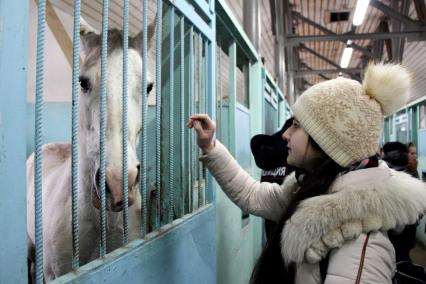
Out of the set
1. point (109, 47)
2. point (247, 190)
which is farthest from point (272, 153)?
point (109, 47)

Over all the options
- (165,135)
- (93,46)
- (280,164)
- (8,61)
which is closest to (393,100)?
(165,135)

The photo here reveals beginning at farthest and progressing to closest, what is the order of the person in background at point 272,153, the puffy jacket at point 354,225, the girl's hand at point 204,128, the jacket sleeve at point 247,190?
1. the person in background at point 272,153
2. the jacket sleeve at point 247,190
3. the girl's hand at point 204,128
4. the puffy jacket at point 354,225

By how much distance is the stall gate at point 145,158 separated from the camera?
0.62m

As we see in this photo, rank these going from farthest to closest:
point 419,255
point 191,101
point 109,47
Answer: point 419,255 → point 191,101 → point 109,47

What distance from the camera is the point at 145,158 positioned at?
121 cm

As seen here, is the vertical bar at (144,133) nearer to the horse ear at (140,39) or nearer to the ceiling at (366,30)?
the horse ear at (140,39)

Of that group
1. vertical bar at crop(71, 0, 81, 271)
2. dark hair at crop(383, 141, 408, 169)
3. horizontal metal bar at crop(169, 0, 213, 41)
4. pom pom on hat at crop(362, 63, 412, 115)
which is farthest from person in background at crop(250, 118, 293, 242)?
dark hair at crop(383, 141, 408, 169)

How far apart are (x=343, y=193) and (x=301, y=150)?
0.71ft

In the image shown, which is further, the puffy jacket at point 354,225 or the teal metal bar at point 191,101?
the teal metal bar at point 191,101

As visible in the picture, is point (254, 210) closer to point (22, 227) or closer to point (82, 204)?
point (82, 204)

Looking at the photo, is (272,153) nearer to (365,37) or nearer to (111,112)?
(111,112)

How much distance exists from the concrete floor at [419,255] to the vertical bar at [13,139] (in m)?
5.55

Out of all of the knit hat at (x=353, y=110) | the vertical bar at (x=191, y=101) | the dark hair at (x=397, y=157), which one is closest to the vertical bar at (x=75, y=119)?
the knit hat at (x=353, y=110)

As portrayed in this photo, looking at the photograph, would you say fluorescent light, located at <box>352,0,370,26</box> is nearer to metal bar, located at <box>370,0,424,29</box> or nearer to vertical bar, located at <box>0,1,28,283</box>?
metal bar, located at <box>370,0,424,29</box>
